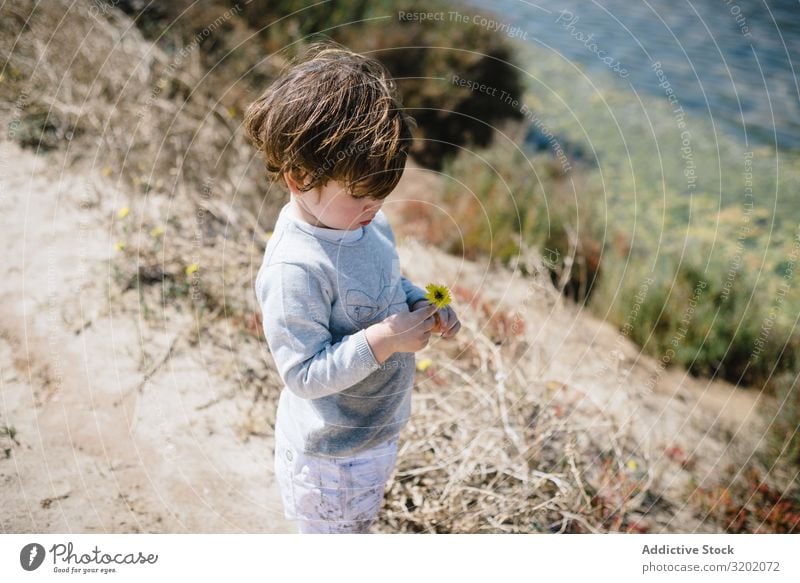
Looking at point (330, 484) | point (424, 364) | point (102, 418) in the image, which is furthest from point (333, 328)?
point (102, 418)

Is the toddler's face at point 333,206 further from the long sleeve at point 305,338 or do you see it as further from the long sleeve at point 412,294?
the long sleeve at point 412,294

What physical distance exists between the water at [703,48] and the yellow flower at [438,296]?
5182mm

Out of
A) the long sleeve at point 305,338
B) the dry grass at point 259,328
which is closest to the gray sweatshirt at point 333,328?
the long sleeve at point 305,338

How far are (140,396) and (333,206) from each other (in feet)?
5.06

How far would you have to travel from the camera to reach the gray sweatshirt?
128 centimetres

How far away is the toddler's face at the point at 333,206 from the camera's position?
4.22 ft

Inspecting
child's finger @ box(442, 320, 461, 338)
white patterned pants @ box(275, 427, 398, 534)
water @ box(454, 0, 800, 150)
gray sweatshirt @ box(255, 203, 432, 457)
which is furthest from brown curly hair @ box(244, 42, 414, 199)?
water @ box(454, 0, 800, 150)

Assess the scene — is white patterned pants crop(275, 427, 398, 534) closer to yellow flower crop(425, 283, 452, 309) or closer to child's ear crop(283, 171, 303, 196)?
yellow flower crop(425, 283, 452, 309)

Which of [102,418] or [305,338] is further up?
[305,338]

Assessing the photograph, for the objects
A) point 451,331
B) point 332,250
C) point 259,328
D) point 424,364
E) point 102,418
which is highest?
point 332,250

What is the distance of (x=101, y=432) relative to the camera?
7.50ft

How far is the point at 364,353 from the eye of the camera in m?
1.30

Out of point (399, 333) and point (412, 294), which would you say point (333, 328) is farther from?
point (412, 294)

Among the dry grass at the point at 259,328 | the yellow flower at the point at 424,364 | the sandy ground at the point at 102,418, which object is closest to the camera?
the sandy ground at the point at 102,418
